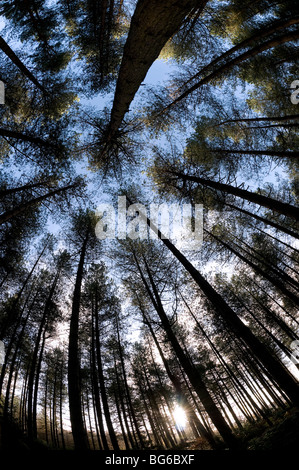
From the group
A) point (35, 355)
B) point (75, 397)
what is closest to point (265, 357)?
point (75, 397)

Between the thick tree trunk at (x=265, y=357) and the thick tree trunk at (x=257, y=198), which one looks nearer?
the thick tree trunk at (x=265, y=357)

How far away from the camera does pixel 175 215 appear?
8.37 m

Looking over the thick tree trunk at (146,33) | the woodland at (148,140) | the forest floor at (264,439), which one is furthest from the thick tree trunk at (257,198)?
the forest floor at (264,439)

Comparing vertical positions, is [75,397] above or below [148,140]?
below

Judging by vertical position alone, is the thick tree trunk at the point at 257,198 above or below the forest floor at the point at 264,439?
above

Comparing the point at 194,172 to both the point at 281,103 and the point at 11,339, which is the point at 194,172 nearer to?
the point at 281,103

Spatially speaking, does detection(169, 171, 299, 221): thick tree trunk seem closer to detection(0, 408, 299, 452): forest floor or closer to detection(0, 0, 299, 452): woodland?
detection(0, 0, 299, 452): woodland

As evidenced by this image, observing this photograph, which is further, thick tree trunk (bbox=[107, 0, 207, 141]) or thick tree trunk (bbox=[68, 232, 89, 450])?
thick tree trunk (bbox=[68, 232, 89, 450])

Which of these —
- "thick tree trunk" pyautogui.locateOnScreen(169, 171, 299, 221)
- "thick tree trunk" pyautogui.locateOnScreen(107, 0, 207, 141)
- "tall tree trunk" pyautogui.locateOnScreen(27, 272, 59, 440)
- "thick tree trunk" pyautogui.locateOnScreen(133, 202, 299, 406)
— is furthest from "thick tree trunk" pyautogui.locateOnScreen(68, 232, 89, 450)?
"thick tree trunk" pyautogui.locateOnScreen(107, 0, 207, 141)

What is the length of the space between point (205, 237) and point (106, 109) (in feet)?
24.9

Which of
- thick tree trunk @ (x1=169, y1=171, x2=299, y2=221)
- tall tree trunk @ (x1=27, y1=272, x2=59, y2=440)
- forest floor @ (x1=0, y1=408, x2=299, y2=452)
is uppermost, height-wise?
tall tree trunk @ (x1=27, y1=272, x2=59, y2=440)

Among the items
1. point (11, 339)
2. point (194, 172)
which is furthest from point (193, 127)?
point (11, 339)

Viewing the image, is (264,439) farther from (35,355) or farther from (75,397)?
(35,355)

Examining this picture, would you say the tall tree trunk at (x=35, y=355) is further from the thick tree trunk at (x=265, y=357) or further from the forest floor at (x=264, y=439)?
the thick tree trunk at (x=265, y=357)
